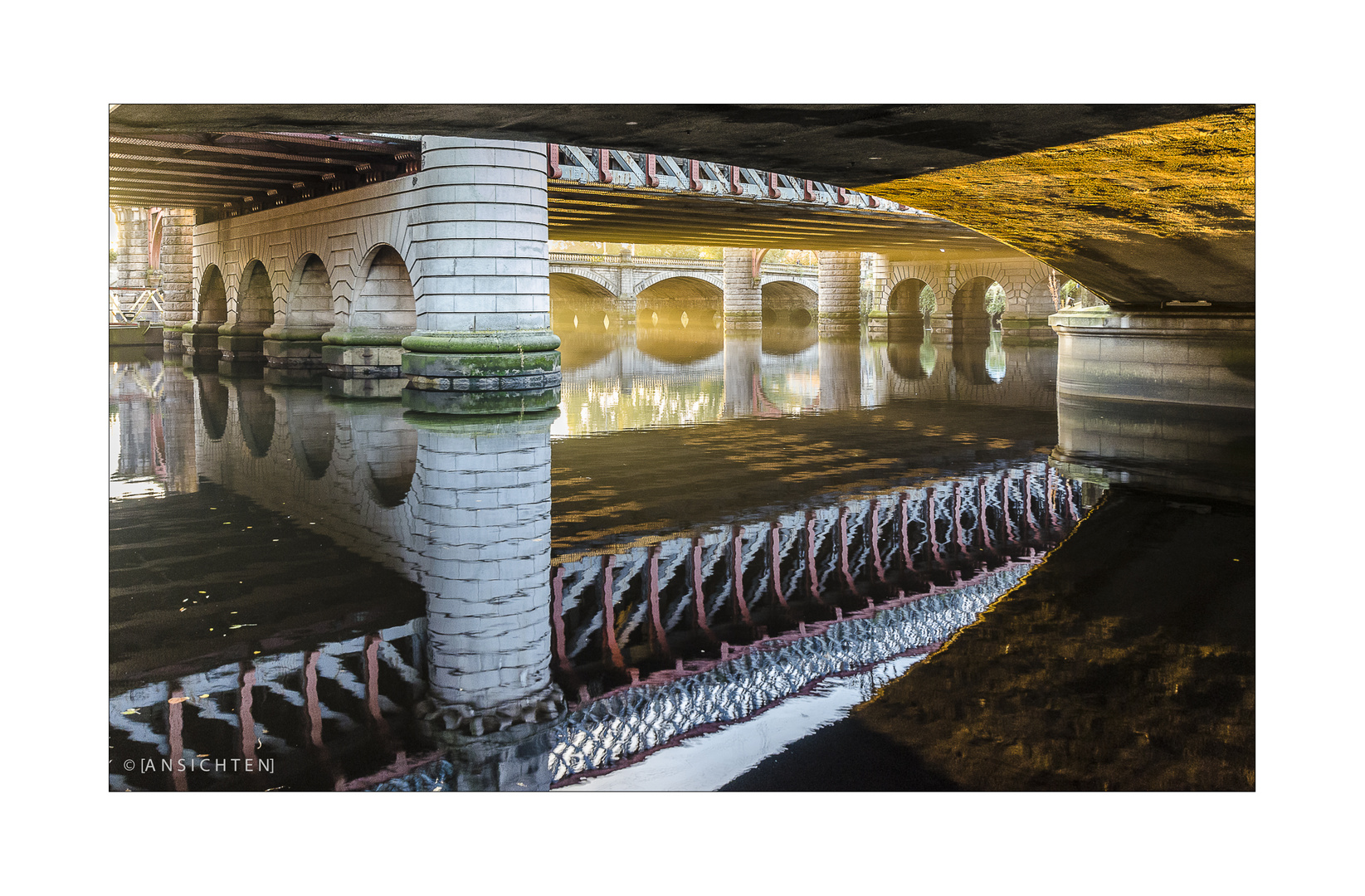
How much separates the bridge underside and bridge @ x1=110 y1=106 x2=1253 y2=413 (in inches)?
1.9

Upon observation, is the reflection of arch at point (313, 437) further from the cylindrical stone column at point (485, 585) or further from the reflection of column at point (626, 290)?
the reflection of column at point (626, 290)

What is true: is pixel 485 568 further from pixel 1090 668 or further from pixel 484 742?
pixel 1090 668

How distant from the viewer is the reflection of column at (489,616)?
4.38 m

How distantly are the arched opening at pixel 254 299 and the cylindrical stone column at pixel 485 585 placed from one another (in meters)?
21.3

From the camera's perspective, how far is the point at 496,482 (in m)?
10.5

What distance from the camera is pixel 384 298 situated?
2366 centimetres

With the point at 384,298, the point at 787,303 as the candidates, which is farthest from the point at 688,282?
the point at 384,298

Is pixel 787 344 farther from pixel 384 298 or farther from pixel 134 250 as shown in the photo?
pixel 134 250

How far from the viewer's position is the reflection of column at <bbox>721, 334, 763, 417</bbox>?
18.8 metres

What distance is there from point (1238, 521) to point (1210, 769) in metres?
5.25

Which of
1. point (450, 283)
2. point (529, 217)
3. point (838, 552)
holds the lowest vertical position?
point (838, 552)


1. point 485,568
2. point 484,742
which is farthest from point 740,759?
point 485,568

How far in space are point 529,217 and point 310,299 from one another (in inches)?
425

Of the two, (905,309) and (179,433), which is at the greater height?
(905,309)
